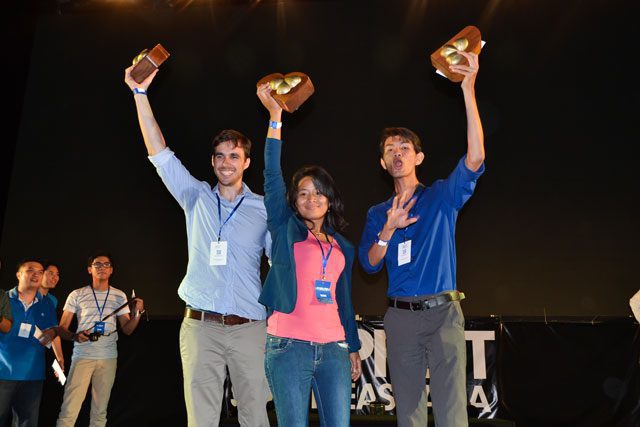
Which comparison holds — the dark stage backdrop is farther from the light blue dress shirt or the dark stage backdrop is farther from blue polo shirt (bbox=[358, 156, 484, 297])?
the light blue dress shirt

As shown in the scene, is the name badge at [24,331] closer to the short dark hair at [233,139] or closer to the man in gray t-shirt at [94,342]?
the man in gray t-shirt at [94,342]

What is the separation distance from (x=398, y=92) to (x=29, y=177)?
4156 millimetres

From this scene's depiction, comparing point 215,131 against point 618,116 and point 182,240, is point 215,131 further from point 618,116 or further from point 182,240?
point 618,116

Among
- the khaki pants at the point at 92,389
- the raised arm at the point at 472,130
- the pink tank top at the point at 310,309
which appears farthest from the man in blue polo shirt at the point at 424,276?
the khaki pants at the point at 92,389

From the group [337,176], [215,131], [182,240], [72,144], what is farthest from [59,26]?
[337,176]

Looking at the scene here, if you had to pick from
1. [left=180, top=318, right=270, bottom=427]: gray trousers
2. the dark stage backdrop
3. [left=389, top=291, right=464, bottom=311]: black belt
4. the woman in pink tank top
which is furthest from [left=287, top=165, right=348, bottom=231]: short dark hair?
the dark stage backdrop

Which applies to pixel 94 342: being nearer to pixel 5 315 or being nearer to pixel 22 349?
pixel 22 349

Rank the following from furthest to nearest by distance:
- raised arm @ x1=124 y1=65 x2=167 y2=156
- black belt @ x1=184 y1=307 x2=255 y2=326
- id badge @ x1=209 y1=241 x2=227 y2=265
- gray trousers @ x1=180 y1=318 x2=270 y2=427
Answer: raised arm @ x1=124 y1=65 x2=167 y2=156 < id badge @ x1=209 y1=241 x2=227 y2=265 < black belt @ x1=184 y1=307 x2=255 y2=326 < gray trousers @ x1=180 y1=318 x2=270 y2=427

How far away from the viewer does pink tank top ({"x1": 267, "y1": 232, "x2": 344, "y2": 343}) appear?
2314 millimetres

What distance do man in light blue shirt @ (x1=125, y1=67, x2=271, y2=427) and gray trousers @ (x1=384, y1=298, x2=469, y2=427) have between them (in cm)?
60

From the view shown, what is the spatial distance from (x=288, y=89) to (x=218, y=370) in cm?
131

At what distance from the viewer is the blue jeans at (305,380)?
87.1 inches

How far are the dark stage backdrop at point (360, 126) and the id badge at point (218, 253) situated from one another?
3.37 m

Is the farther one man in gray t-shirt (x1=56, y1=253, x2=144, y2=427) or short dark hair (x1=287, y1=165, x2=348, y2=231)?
man in gray t-shirt (x1=56, y1=253, x2=144, y2=427)
